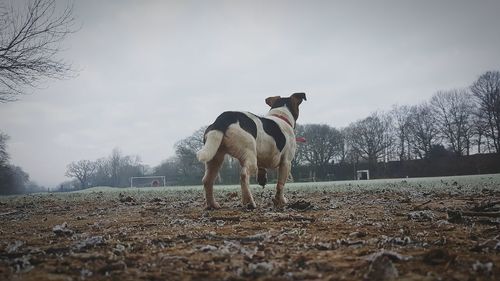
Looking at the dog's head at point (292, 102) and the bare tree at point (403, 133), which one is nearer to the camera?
the dog's head at point (292, 102)

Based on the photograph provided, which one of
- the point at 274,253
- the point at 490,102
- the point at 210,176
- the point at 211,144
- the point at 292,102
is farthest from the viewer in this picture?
the point at 490,102

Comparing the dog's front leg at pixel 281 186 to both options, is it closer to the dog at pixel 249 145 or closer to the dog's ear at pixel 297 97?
the dog at pixel 249 145

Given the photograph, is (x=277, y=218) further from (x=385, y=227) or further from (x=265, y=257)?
(x=265, y=257)

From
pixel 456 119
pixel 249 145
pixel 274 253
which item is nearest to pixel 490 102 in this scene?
pixel 456 119

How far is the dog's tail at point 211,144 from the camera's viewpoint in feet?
19.8

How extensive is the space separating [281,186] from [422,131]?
6737cm

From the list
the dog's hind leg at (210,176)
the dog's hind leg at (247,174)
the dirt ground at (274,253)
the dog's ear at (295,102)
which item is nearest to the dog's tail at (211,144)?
the dog's hind leg at (247,174)

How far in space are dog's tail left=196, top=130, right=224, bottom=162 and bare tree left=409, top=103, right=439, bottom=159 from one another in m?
64.6

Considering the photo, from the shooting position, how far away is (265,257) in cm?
272

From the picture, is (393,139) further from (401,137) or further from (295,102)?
(295,102)

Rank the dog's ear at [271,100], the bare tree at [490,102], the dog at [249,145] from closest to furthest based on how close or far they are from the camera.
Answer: the dog at [249,145] → the dog's ear at [271,100] → the bare tree at [490,102]

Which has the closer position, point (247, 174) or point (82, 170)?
point (247, 174)

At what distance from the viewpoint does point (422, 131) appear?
217 feet

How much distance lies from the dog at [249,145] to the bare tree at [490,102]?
189 feet
